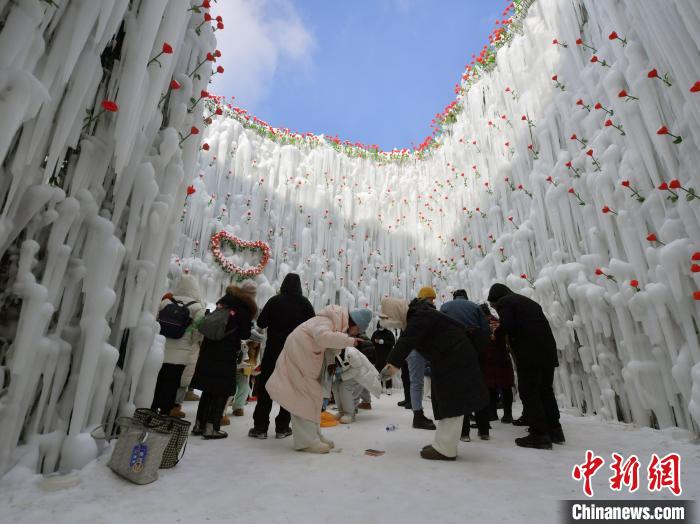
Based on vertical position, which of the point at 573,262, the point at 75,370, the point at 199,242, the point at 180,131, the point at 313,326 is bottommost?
the point at 75,370

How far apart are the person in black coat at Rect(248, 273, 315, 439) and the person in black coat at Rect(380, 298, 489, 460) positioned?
1.07 meters

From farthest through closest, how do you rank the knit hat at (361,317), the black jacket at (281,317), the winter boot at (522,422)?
the winter boot at (522,422) < the knit hat at (361,317) < the black jacket at (281,317)

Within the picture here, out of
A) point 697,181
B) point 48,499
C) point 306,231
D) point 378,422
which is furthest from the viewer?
point 306,231

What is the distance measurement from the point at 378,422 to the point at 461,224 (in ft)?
15.5

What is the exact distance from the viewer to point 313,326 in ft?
9.32

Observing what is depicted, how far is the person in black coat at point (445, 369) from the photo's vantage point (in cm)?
255

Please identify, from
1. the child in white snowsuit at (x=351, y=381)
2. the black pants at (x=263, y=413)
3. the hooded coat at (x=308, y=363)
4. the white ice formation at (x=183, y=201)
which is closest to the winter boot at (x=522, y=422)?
the white ice formation at (x=183, y=201)

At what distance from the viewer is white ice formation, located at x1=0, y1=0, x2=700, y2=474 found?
1.77 m

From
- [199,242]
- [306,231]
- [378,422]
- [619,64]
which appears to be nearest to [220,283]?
[199,242]

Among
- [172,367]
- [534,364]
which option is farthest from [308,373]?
[534,364]

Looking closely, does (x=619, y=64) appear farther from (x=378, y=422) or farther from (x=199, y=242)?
(x=199, y=242)

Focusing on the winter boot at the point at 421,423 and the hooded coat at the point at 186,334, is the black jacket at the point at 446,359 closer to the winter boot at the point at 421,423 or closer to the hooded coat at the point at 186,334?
the winter boot at the point at 421,423

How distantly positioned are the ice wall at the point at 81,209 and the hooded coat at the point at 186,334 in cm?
58

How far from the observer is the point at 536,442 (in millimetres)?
2898
